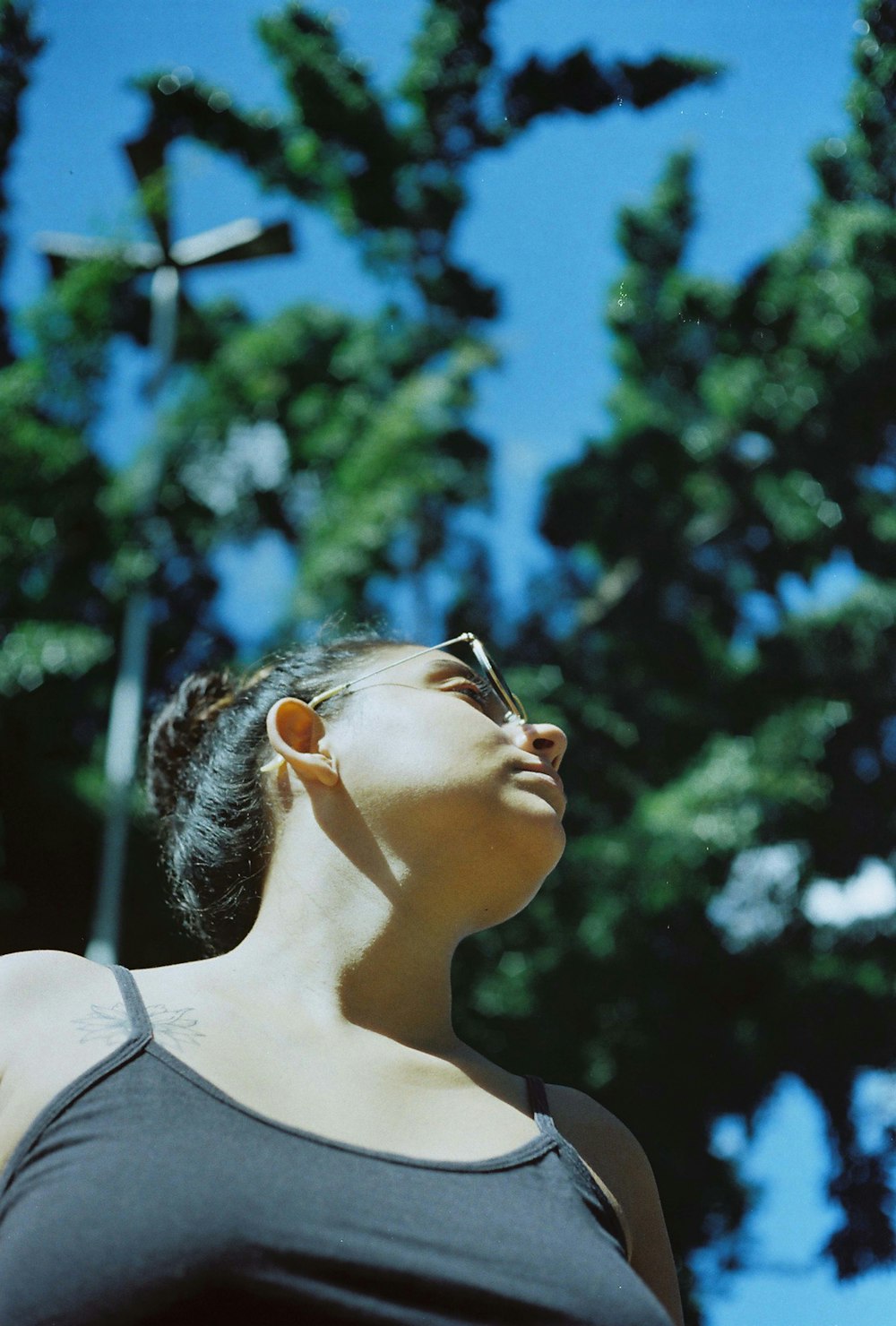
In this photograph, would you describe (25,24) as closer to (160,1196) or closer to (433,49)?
(433,49)

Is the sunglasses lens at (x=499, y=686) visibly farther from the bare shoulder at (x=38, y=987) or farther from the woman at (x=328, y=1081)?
the bare shoulder at (x=38, y=987)

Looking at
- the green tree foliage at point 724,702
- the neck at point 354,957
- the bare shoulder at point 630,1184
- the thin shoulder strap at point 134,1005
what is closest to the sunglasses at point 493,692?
the neck at point 354,957

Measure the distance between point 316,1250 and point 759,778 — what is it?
624 cm

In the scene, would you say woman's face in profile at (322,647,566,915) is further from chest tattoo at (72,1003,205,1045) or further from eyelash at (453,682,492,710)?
chest tattoo at (72,1003,205,1045)

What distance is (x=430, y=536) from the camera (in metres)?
7.73

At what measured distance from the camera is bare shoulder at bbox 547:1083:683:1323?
1.27m

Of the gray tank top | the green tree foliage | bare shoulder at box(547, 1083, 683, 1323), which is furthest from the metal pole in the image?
the gray tank top

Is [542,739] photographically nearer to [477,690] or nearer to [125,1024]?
[477,690]

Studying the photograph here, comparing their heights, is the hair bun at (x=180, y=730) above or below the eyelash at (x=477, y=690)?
below

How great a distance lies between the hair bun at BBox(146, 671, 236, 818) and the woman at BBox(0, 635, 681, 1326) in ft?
0.18

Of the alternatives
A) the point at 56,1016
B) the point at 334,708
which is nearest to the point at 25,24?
the point at 334,708

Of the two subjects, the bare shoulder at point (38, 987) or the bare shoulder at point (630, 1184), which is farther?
the bare shoulder at point (630, 1184)

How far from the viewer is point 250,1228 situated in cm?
94

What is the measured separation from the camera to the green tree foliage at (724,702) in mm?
6695
